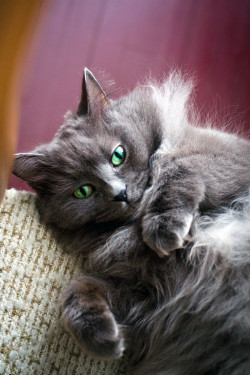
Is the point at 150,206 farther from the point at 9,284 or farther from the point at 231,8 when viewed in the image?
the point at 231,8

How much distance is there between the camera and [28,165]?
56.9 inches

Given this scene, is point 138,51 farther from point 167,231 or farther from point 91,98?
point 167,231

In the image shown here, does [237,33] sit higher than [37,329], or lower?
higher

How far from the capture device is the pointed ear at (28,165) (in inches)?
56.1

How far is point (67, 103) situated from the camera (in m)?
2.04

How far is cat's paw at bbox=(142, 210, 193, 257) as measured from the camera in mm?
1157

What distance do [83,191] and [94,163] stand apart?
0.34 feet

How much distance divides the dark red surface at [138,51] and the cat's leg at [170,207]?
83 cm

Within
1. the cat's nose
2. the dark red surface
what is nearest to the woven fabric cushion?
the cat's nose

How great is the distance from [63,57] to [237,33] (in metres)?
0.95

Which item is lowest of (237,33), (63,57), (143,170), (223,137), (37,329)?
(37,329)

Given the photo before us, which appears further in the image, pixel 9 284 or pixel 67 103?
pixel 67 103

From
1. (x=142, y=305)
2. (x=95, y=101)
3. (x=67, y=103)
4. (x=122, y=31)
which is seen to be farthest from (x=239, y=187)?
(x=122, y=31)

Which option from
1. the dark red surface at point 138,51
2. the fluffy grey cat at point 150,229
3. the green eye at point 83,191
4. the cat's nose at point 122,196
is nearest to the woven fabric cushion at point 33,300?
the fluffy grey cat at point 150,229
